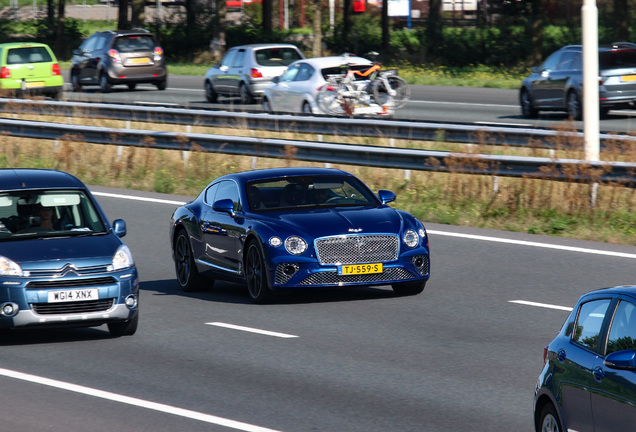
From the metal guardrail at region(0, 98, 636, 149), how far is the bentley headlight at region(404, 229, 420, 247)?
605 centimetres

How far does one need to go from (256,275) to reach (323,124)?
11.1 metres

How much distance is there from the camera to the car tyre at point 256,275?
12016 millimetres

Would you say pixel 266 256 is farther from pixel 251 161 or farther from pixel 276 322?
pixel 251 161

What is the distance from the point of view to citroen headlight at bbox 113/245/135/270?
10336mm

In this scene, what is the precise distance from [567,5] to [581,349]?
181 feet

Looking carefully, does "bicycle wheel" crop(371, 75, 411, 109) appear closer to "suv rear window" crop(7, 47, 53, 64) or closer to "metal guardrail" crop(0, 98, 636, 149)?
"metal guardrail" crop(0, 98, 636, 149)

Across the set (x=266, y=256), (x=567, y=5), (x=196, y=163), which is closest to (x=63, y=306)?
(x=266, y=256)

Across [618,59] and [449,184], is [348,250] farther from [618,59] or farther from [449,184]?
[618,59]

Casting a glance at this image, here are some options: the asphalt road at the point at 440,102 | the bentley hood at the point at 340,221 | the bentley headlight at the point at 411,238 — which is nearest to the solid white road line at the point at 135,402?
the bentley hood at the point at 340,221

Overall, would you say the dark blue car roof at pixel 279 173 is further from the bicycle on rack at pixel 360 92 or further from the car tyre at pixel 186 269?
the bicycle on rack at pixel 360 92

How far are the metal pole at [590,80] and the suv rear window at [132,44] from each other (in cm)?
2357

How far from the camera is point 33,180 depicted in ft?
36.7

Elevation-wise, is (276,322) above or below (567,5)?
below

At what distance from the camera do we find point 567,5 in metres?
59.2
